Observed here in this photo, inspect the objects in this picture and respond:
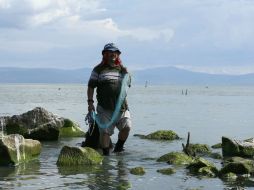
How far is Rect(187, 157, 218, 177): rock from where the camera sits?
11751mm

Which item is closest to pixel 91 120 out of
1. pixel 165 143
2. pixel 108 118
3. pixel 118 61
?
pixel 108 118

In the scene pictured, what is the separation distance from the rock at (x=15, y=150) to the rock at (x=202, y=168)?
396 centimetres

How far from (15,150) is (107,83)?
288 cm

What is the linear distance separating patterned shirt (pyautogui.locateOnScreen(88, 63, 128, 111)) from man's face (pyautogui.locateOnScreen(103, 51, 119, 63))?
0.17 metres

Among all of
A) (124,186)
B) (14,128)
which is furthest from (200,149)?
(124,186)

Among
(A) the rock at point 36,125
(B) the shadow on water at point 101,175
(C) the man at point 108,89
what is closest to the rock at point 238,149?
(C) the man at point 108,89

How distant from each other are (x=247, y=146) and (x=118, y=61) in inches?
172

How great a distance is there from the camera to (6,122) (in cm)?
1884

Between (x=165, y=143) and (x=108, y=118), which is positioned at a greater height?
(x=108, y=118)

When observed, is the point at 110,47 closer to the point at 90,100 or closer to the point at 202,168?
the point at 90,100

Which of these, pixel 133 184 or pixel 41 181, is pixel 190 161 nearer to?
pixel 133 184

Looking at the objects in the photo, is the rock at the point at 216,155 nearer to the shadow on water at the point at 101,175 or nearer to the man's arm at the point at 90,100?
the shadow on water at the point at 101,175

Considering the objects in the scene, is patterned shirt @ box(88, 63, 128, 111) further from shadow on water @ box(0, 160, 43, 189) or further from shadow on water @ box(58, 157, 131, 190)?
shadow on water @ box(0, 160, 43, 189)

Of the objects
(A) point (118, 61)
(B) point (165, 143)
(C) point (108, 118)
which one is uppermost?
(A) point (118, 61)
